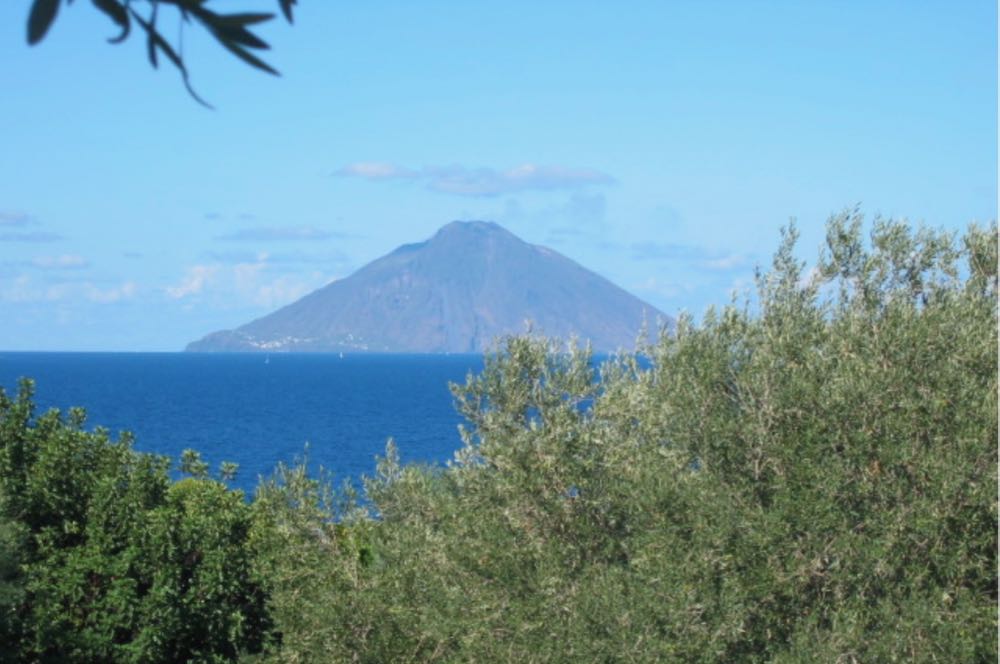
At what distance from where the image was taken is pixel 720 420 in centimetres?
1441

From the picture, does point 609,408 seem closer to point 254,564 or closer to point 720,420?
point 720,420

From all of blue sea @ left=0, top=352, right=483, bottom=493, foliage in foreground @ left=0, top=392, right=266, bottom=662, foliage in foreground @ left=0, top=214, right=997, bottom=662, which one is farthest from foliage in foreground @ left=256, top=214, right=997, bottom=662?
blue sea @ left=0, top=352, right=483, bottom=493

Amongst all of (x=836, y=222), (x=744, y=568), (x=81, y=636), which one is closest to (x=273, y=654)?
(x=81, y=636)

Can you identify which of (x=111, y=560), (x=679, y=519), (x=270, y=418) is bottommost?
(x=270, y=418)

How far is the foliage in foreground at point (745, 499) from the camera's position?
1359 centimetres

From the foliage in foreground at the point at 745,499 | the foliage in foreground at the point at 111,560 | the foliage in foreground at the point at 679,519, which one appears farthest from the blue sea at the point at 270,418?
the foliage in foreground at the point at 745,499

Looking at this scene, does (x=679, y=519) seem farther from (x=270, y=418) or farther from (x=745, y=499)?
(x=270, y=418)

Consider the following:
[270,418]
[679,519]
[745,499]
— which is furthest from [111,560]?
[270,418]

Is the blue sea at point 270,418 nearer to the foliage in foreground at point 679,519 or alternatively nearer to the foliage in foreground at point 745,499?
the foliage in foreground at point 679,519

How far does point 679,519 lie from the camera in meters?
14.7

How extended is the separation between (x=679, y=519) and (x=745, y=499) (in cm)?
81

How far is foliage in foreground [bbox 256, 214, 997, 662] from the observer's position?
1359cm

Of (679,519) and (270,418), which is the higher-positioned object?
(679,519)

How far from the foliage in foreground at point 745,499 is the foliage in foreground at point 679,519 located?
3 cm
